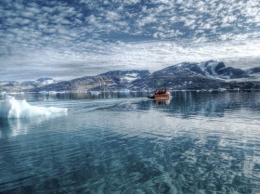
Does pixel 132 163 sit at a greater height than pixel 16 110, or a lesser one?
lesser

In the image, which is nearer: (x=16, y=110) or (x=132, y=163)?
(x=132, y=163)

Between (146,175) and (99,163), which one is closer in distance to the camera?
(146,175)

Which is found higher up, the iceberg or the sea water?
the iceberg

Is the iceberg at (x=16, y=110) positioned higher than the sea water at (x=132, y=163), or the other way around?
the iceberg at (x=16, y=110)

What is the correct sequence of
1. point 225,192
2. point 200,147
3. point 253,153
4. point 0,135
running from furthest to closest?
point 0,135
point 200,147
point 253,153
point 225,192

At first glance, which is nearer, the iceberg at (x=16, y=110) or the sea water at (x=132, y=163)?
the sea water at (x=132, y=163)

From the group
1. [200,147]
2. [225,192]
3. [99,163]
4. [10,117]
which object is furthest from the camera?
[10,117]

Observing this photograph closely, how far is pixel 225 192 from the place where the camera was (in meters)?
12.2

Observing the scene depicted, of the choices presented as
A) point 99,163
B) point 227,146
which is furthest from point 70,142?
point 227,146

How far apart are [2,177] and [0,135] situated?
664 inches

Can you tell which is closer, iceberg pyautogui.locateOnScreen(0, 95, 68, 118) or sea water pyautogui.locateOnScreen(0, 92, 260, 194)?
sea water pyautogui.locateOnScreen(0, 92, 260, 194)

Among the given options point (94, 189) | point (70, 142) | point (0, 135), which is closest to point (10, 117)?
point (0, 135)

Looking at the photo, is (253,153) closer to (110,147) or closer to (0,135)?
(110,147)

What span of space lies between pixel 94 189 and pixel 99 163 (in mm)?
4492
